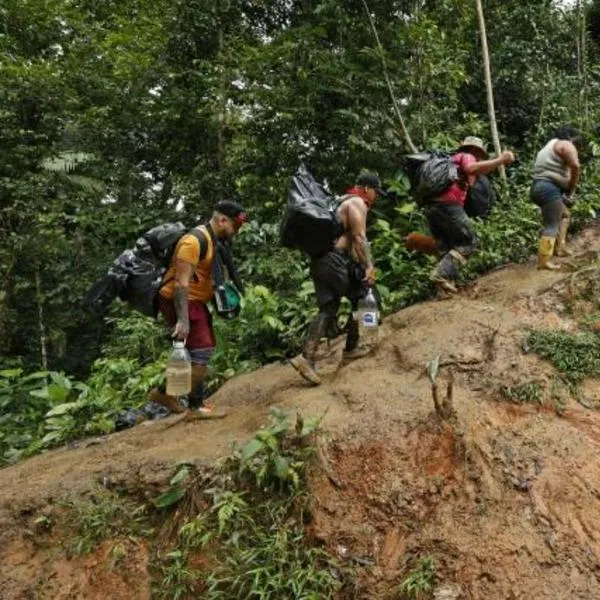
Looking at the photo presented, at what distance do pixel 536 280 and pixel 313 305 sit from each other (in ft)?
8.81

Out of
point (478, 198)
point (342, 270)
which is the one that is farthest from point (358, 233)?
point (478, 198)

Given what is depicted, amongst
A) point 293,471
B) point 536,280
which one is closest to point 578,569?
point 293,471

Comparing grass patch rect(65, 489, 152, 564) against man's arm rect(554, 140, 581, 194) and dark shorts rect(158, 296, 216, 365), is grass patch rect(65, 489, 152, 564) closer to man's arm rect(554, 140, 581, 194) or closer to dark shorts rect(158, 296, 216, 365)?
dark shorts rect(158, 296, 216, 365)

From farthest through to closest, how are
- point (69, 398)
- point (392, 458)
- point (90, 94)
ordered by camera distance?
1. point (90, 94)
2. point (69, 398)
3. point (392, 458)

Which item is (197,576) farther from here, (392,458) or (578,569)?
(578,569)

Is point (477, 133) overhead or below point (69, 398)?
overhead

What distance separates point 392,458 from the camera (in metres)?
4.08

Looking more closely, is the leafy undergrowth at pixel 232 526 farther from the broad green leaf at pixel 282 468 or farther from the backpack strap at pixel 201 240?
the backpack strap at pixel 201 240

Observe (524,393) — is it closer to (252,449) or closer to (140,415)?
(252,449)

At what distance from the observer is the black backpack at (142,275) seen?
5281 mm

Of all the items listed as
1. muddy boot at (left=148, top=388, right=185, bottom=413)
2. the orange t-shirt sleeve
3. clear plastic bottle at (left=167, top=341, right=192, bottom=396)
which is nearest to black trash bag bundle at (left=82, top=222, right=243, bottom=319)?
the orange t-shirt sleeve

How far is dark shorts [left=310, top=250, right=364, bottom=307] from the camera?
554cm

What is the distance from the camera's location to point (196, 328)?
17.5 ft

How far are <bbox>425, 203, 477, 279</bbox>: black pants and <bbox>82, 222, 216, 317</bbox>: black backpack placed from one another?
2803mm
